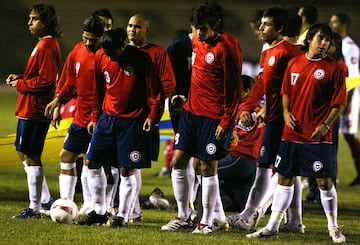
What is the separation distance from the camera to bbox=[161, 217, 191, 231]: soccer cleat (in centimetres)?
973

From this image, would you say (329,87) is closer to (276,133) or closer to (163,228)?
(276,133)

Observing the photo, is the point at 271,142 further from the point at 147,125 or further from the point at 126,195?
the point at 126,195

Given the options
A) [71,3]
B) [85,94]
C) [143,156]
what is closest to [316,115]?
[143,156]

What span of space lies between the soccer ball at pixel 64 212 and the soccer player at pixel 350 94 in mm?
5249

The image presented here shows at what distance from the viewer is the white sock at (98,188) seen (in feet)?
32.1

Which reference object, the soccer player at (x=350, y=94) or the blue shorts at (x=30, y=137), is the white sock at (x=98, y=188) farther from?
the soccer player at (x=350, y=94)

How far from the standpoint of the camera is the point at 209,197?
9.53 metres

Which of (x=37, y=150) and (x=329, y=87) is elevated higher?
(x=329, y=87)

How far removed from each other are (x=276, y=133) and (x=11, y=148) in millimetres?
3500

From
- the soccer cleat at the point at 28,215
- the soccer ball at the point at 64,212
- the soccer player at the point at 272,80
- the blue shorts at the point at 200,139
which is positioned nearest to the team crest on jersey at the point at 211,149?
the blue shorts at the point at 200,139

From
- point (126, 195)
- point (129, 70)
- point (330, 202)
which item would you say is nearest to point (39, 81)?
point (129, 70)

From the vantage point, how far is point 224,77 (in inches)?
370

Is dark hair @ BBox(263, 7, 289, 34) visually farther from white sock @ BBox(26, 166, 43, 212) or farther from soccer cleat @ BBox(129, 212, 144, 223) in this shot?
white sock @ BBox(26, 166, 43, 212)

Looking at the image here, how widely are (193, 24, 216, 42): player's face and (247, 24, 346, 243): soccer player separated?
2.23 ft
